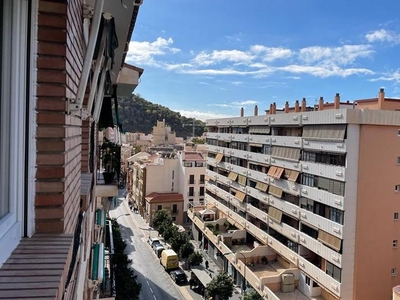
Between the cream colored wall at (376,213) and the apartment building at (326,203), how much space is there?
0.05 meters

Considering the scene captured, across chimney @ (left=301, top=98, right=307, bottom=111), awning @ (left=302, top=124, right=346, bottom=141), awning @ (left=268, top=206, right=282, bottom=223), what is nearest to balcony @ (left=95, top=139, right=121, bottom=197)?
awning @ (left=302, top=124, right=346, bottom=141)

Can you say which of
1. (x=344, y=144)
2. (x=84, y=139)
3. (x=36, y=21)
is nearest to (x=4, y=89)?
(x=36, y=21)

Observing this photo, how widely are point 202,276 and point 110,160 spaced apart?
18.3m

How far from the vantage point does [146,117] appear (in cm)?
9706

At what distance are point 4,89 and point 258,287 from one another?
62.4 ft

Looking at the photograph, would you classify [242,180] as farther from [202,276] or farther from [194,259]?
[202,276]

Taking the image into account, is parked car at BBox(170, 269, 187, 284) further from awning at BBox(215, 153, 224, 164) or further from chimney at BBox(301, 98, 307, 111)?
chimney at BBox(301, 98, 307, 111)

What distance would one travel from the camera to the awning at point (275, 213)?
818 inches

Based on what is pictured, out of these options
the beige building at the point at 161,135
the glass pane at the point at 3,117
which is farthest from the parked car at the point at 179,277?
the beige building at the point at 161,135

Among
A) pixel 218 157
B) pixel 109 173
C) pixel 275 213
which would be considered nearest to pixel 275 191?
pixel 275 213

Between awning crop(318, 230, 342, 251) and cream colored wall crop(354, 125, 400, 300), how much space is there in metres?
0.86

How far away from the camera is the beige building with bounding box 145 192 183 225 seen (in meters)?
37.6

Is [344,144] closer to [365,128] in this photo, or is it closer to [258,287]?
[365,128]

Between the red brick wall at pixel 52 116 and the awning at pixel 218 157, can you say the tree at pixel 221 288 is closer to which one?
the awning at pixel 218 157
